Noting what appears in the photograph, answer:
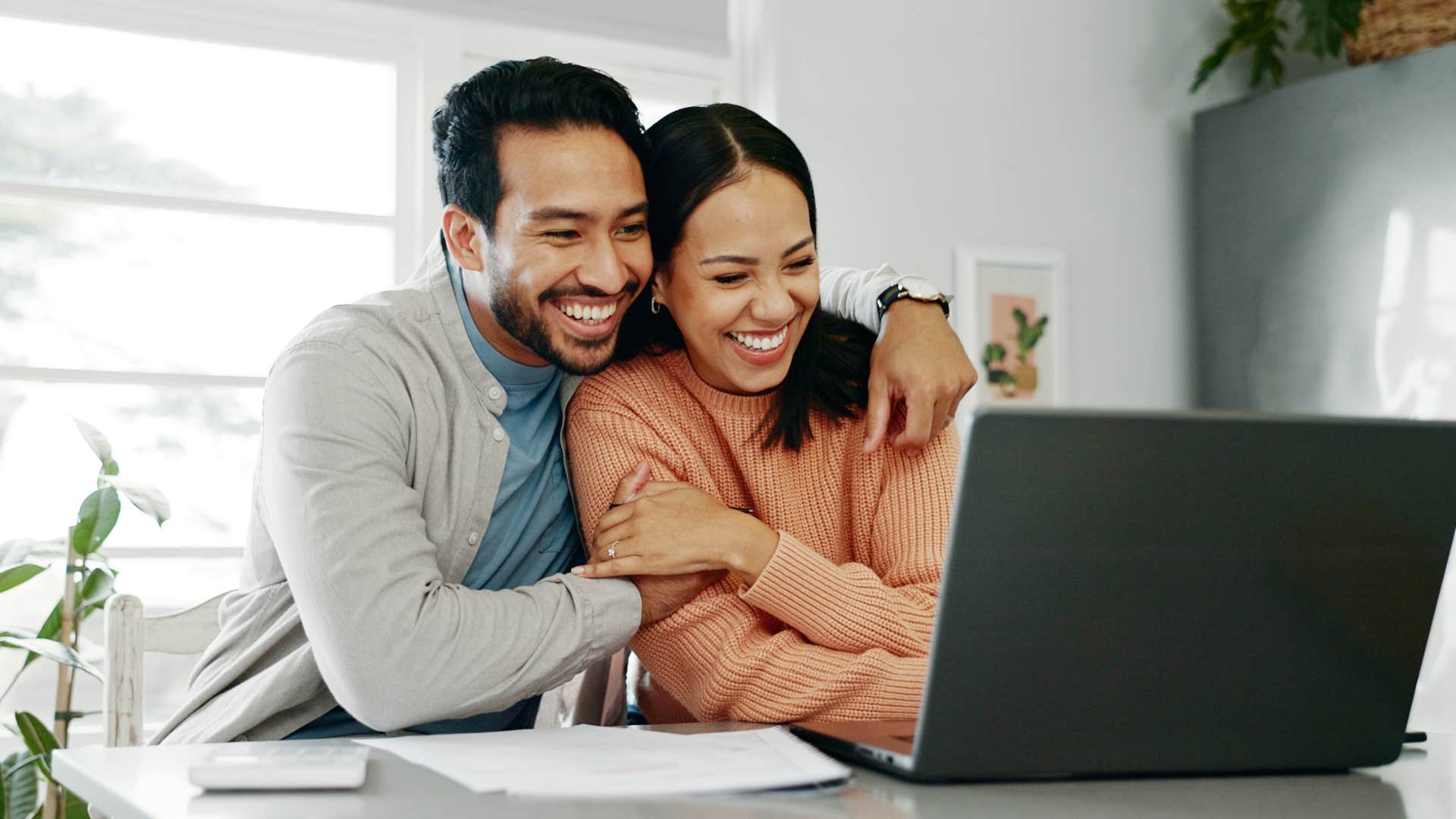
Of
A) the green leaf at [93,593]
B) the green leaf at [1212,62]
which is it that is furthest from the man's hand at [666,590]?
the green leaf at [1212,62]

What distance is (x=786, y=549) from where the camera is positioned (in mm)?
1294

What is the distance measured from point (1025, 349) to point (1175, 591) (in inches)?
111

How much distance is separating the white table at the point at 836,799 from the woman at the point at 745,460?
1.27ft

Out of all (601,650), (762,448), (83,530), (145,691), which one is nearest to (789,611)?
(601,650)

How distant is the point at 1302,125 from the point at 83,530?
3.01 m

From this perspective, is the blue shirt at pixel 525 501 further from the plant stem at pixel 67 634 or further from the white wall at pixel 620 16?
the white wall at pixel 620 16

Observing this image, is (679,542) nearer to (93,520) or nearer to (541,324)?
(541,324)

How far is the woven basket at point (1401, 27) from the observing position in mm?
3104

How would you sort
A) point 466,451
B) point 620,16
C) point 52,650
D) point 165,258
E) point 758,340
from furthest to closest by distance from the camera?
1. point 620,16
2. point 165,258
3. point 52,650
4. point 758,340
5. point 466,451

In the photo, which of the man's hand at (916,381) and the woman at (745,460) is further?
the man's hand at (916,381)

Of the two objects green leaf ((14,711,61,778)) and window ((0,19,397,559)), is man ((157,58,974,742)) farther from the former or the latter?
window ((0,19,397,559))

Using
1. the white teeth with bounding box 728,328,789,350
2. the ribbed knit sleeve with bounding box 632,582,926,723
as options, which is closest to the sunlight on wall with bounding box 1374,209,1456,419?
the white teeth with bounding box 728,328,789,350

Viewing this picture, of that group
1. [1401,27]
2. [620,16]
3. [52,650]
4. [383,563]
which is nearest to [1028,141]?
[1401,27]

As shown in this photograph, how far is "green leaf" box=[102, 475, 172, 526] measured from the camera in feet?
7.64
